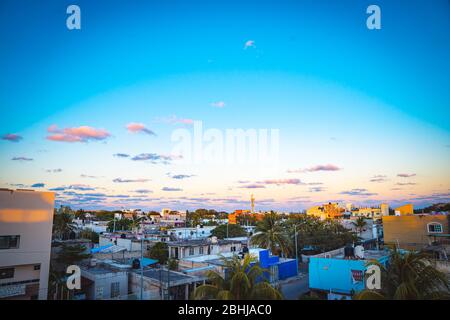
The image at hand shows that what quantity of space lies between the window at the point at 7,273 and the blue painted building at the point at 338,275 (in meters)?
12.7

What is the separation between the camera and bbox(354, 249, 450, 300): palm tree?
725cm

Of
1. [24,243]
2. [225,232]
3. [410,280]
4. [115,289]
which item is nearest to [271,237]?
[115,289]

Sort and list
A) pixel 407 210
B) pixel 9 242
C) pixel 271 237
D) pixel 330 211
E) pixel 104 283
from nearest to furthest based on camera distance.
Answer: pixel 9 242 → pixel 104 283 → pixel 271 237 → pixel 407 210 → pixel 330 211

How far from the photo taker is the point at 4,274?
1139 centimetres

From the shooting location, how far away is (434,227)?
21891mm

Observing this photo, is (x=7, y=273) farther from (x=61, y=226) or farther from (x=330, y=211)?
(x=330, y=211)

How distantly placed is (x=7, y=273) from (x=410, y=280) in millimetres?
13388

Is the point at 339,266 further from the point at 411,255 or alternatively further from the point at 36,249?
the point at 36,249

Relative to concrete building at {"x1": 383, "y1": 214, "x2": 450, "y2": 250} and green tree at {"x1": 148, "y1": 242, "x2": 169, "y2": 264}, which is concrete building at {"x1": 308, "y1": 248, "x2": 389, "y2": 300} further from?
green tree at {"x1": 148, "y1": 242, "x2": 169, "y2": 264}

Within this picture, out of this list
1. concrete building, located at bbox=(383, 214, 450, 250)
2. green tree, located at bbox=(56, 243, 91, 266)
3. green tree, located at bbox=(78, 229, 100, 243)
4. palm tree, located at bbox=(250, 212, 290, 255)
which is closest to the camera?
green tree, located at bbox=(56, 243, 91, 266)

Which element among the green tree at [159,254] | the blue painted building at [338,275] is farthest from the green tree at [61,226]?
the blue painted building at [338,275]

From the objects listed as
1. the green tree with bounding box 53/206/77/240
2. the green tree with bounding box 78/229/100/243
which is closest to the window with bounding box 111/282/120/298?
the green tree with bounding box 53/206/77/240
